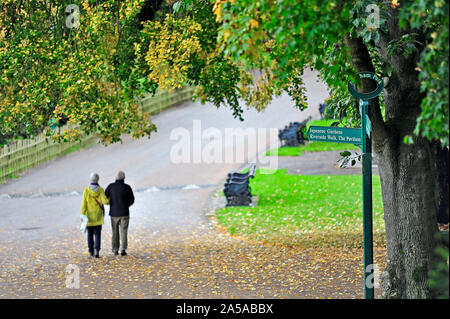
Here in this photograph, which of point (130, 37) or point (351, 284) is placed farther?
point (130, 37)

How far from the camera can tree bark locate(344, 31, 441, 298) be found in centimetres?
835

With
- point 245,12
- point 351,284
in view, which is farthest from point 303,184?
point 245,12

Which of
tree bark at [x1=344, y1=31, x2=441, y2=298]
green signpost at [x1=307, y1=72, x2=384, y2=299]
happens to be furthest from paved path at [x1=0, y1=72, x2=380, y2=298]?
green signpost at [x1=307, y1=72, x2=384, y2=299]

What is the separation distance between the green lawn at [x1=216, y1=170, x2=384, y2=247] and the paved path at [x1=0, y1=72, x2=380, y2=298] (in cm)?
76

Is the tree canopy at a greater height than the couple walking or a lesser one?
greater

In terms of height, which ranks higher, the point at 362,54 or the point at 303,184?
the point at 362,54

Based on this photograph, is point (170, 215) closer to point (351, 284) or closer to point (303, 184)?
point (303, 184)

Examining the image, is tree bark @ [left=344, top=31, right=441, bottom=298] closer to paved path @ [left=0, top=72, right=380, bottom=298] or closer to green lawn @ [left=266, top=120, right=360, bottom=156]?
paved path @ [left=0, top=72, right=380, bottom=298]

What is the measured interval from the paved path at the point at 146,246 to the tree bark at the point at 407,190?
116 centimetres

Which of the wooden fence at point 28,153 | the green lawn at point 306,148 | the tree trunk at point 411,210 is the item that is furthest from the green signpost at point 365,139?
the green lawn at point 306,148

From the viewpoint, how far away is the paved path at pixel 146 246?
10336mm
